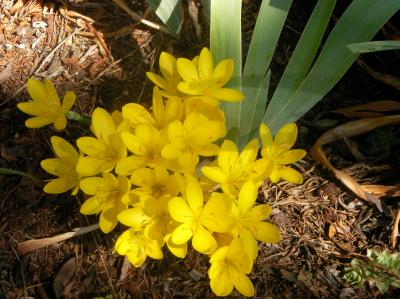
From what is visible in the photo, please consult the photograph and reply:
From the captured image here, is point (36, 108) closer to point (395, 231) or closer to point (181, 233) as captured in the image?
point (181, 233)

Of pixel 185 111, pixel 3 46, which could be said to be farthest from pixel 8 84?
pixel 185 111

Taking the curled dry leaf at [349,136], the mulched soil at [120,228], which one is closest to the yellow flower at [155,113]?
the mulched soil at [120,228]

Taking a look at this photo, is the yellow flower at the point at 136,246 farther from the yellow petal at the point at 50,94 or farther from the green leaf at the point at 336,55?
the green leaf at the point at 336,55

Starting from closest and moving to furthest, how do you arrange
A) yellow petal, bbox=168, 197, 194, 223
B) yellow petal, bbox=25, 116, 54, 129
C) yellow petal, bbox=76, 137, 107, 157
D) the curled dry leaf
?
yellow petal, bbox=168, 197, 194, 223 → yellow petal, bbox=76, 137, 107, 157 → yellow petal, bbox=25, 116, 54, 129 → the curled dry leaf

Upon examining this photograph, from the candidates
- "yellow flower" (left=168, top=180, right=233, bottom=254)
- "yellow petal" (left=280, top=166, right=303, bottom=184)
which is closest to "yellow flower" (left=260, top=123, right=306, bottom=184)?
"yellow petal" (left=280, top=166, right=303, bottom=184)

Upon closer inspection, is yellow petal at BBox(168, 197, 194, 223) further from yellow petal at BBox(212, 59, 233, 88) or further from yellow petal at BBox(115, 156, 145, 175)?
yellow petal at BBox(212, 59, 233, 88)

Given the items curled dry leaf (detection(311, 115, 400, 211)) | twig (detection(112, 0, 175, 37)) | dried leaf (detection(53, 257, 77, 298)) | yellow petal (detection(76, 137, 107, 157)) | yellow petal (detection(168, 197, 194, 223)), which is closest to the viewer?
yellow petal (detection(168, 197, 194, 223))
